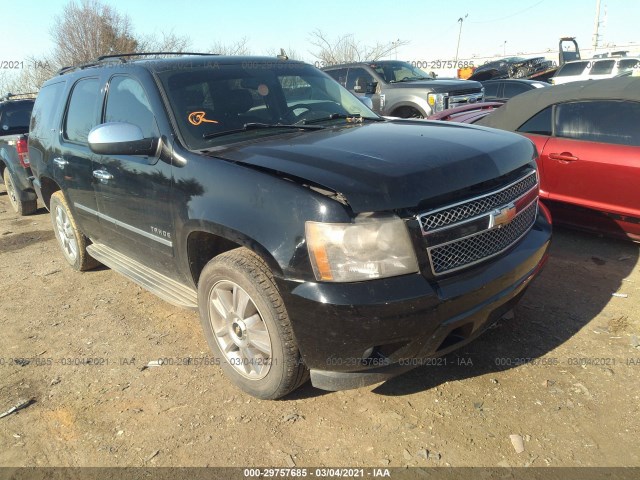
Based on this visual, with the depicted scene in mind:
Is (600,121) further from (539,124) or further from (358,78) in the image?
(358,78)

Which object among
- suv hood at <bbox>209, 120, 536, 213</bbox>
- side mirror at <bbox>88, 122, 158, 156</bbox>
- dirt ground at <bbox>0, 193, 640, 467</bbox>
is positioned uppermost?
side mirror at <bbox>88, 122, 158, 156</bbox>

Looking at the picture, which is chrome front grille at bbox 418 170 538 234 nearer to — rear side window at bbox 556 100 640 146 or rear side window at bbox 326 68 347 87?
rear side window at bbox 556 100 640 146

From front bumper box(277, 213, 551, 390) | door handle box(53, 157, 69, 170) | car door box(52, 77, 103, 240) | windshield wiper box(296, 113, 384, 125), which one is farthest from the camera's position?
door handle box(53, 157, 69, 170)

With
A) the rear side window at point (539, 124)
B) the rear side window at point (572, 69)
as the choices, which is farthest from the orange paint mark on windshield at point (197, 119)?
the rear side window at point (572, 69)

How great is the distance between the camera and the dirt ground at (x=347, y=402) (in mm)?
2416

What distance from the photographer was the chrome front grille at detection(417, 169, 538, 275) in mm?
2287

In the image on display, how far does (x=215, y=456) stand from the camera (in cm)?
245

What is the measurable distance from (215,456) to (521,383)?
1.73 metres

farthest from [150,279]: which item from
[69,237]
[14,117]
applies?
[14,117]

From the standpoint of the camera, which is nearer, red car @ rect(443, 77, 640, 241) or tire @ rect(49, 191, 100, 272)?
red car @ rect(443, 77, 640, 241)

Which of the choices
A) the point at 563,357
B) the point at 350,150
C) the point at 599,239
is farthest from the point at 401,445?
the point at 599,239

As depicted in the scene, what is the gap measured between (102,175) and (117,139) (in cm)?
83

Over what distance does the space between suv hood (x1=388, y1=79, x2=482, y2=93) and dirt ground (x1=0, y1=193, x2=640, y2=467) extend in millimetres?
6733

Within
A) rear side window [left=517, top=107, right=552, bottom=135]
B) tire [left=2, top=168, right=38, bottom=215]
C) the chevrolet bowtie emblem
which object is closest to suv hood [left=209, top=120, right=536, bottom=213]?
the chevrolet bowtie emblem
